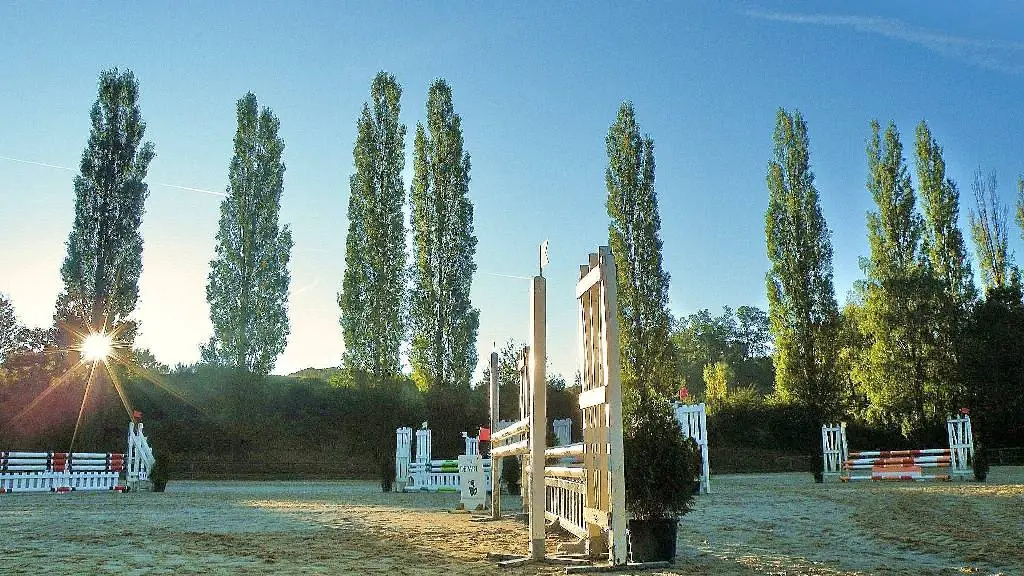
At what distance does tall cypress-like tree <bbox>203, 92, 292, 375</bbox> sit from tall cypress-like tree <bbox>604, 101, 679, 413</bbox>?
13026 millimetres

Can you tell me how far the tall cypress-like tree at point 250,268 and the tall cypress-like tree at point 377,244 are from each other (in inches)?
102

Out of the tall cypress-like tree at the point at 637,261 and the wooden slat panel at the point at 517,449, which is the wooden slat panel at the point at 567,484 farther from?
the tall cypress-like tree at the point at 637,261

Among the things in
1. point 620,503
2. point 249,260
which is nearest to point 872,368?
point 249,260

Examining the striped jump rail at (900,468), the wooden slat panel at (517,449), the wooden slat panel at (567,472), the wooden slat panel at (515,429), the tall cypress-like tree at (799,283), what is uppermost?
the tall cypress-like tree at (799,283)

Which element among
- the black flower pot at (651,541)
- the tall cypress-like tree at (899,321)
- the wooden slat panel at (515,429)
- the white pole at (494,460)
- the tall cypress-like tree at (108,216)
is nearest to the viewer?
the black flower pot at (651,541)

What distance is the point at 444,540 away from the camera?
746cm

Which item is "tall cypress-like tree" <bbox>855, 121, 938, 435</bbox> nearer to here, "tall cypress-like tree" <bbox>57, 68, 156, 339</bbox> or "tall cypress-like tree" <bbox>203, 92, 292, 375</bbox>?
"tall cypress-like tree" <bbox>203, 92, 292, 375</bbox>

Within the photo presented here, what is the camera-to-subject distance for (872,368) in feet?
105

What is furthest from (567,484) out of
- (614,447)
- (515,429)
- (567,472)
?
(614,447)

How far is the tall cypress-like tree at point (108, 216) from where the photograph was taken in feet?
86.3

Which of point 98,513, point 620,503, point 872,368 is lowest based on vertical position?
point 98,513

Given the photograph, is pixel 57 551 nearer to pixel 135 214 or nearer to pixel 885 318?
pixel 135 214

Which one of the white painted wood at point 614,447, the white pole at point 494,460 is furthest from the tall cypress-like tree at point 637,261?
the white painted wood at point 614,447

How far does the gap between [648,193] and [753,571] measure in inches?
1104
